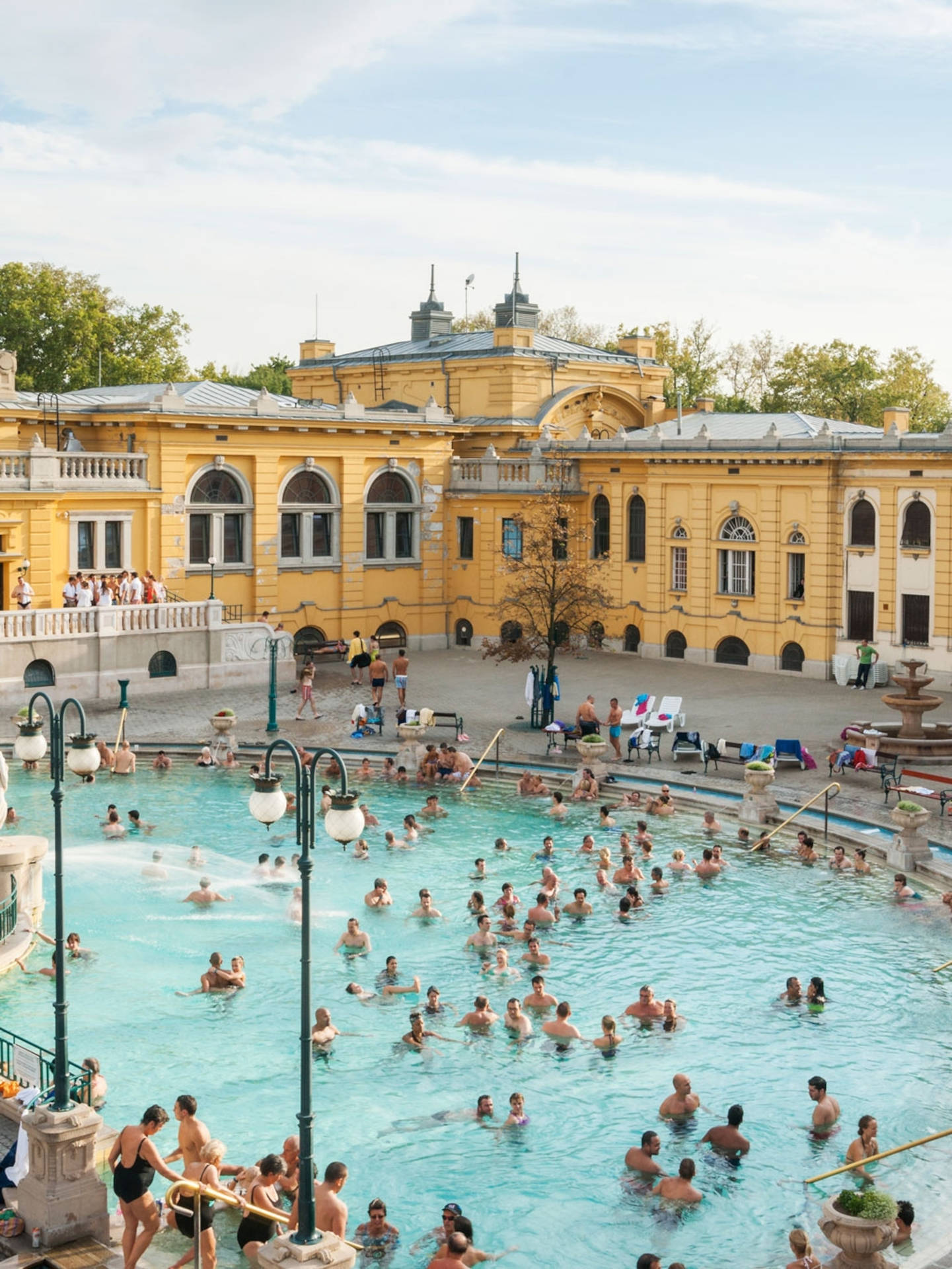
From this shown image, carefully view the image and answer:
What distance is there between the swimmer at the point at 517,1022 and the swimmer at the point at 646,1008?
1.26m

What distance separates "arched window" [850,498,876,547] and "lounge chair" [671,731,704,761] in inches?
400

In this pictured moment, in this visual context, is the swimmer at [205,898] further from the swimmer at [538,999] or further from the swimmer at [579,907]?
the swimmer at [538,999]

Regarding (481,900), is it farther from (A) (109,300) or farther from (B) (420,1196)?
(A) (109,300)

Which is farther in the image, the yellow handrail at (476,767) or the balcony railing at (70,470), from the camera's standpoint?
the balcony railing at (70,470)

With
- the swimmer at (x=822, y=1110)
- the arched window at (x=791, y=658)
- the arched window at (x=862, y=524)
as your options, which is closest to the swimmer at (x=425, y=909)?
the swimmer at (x=822, y=1110)

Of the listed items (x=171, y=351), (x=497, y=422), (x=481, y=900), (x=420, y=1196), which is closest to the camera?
(x=420, y=1196)

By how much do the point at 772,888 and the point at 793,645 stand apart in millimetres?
18622

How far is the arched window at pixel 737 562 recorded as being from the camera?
142ft

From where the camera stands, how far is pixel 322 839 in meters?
27.6

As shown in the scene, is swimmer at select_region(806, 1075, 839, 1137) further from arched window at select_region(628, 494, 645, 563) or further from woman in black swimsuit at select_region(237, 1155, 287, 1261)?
arched window at select_region(628, 494, 645, 563)

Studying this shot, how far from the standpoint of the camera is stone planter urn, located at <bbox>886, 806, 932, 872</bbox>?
80.8 feet

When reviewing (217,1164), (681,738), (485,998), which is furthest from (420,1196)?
(681,738)

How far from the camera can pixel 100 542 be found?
4112cm

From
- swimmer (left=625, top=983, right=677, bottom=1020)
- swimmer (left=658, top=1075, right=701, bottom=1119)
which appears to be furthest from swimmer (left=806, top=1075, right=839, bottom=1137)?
swimmer (left=625, top=983, right=677, bottom=1020)
